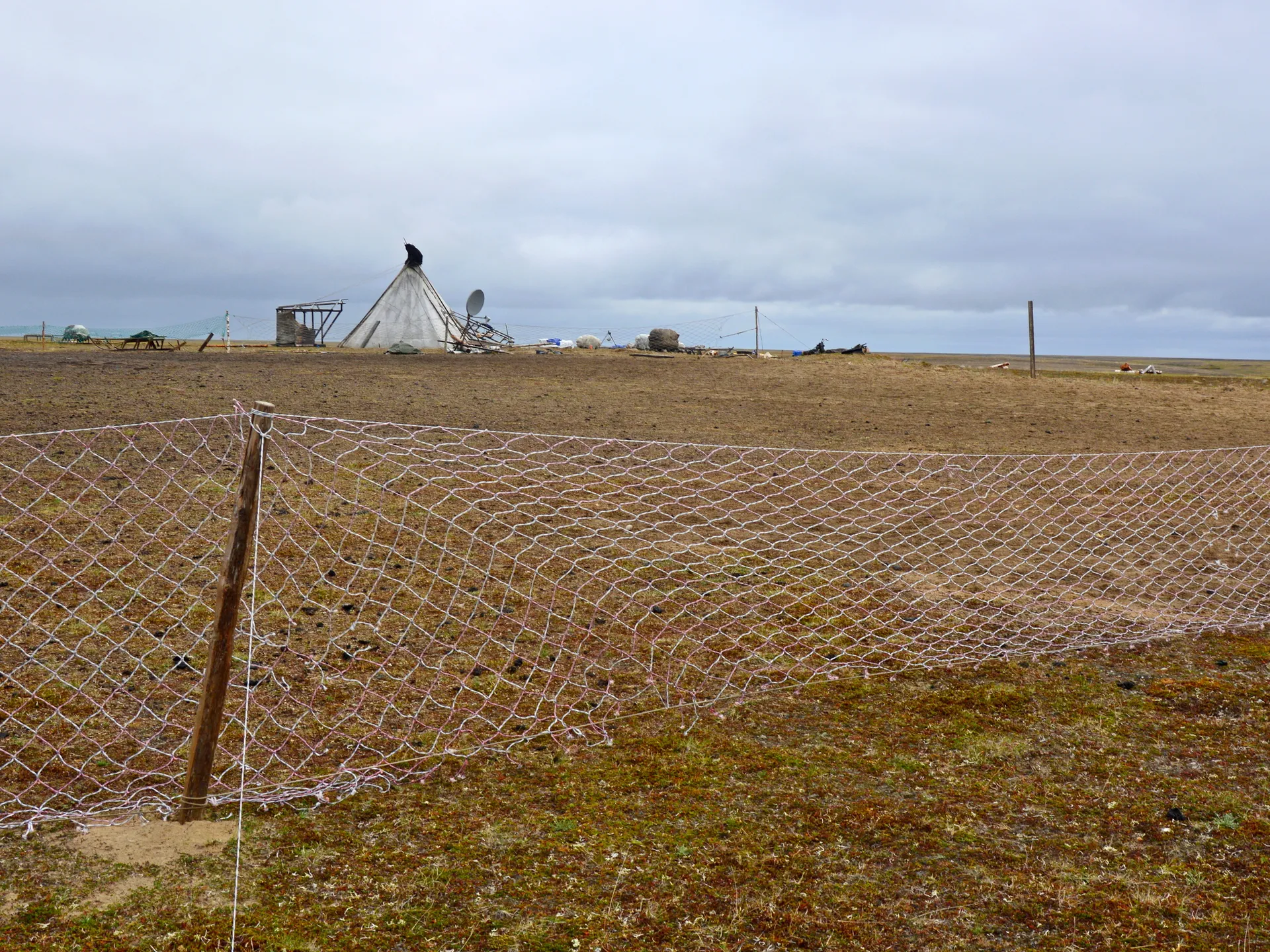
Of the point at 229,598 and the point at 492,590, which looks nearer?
the point at 229,598

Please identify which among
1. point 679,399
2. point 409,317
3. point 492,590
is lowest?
point 492,590

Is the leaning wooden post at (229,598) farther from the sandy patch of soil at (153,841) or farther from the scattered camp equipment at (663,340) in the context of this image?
the scattered camp equipment at (663,340)

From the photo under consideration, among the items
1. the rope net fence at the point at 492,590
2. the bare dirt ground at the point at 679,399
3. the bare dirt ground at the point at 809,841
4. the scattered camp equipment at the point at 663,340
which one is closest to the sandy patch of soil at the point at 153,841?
the bare dirt ground at the point at 809,841

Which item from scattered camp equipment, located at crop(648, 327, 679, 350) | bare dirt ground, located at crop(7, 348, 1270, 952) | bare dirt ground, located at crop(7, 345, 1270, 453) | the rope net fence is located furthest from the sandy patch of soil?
scattered camp equipment, located at crop(648, 327, 679, 350)

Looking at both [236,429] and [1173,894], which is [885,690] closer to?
[1173,894]

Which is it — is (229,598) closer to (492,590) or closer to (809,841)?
(809,841)

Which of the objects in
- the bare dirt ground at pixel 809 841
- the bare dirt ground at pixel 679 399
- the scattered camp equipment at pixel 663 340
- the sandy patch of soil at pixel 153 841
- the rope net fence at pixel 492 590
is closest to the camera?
the bare dirt ground at pixel 809 841

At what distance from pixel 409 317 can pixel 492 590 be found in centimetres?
2443

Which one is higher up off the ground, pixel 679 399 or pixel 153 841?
pixel 679 399

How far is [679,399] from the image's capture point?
53.7ft

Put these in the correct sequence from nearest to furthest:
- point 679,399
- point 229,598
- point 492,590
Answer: point 229,598 < point 492,590 < point 679,399

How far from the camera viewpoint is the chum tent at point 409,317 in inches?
1148

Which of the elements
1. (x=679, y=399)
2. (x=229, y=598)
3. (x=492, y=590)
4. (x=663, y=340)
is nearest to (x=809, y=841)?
(x=229, y=598)

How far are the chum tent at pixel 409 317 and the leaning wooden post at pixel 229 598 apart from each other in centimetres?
2559
